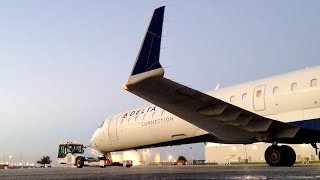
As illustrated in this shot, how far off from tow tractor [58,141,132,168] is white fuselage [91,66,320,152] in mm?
2034

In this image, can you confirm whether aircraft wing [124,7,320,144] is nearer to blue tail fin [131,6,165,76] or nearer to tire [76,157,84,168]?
blue tail fin [131,6,165,76]

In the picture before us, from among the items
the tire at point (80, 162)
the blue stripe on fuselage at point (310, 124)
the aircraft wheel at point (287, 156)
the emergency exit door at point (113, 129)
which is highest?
the emergency exit door at point (113, 129)

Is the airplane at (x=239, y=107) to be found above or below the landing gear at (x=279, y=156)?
above

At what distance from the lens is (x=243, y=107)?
17469 mm

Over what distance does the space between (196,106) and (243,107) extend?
3.20m

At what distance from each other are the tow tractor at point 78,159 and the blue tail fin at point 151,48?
1491 centimetres

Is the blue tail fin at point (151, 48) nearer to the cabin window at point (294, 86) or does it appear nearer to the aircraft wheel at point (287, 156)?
the cabin window at point (294, 86)

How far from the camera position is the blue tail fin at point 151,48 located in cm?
1214

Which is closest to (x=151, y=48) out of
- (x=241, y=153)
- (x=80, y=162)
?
(x=80, y=162)

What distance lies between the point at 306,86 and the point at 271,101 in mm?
1536

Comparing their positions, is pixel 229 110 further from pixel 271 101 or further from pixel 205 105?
pixel 271 101

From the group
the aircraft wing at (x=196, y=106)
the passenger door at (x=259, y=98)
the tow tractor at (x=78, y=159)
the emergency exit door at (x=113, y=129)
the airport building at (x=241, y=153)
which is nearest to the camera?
the aircraft wing at (x=196, y=106)

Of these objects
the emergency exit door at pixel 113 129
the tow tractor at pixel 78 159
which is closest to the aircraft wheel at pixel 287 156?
the emergency exit door at pixel 113 129

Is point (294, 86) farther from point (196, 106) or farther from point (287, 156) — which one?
point (196, 106)
